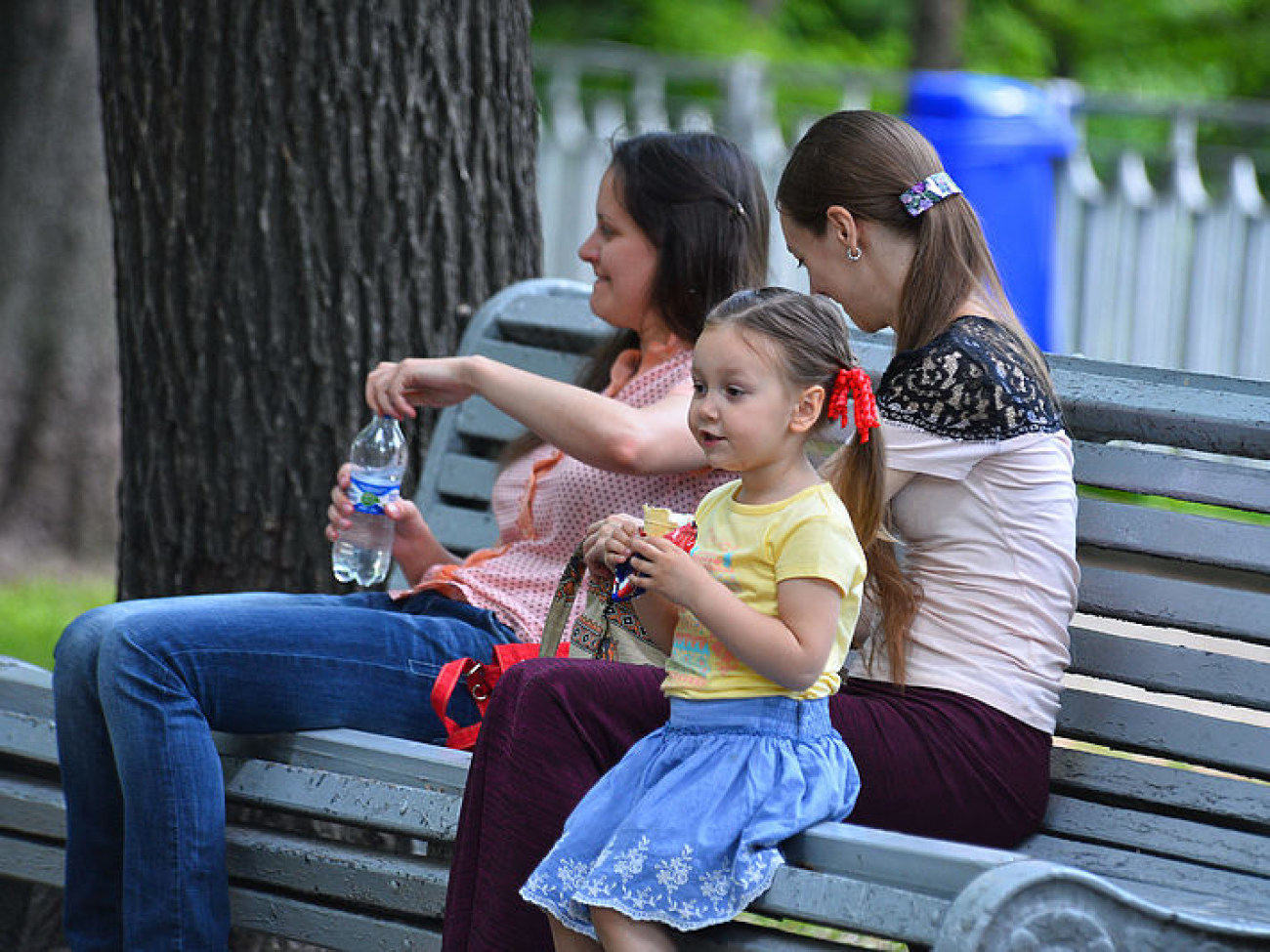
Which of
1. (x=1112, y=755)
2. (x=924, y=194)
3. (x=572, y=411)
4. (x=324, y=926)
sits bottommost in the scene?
(x=324, y=926)

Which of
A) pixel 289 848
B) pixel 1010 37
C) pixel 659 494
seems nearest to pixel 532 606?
pixel 659 494

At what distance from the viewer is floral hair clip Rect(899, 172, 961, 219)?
2.76m

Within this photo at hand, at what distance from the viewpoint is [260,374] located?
3.96m

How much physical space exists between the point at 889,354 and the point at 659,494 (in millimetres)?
524

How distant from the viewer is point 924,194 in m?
2.76

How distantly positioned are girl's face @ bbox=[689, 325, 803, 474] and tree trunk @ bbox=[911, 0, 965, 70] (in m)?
10.9

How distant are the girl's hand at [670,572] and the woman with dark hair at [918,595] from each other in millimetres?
174

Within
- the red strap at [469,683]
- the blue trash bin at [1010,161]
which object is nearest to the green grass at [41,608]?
the red strap at [469,683]

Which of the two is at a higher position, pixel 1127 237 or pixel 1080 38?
pixel 1080 38

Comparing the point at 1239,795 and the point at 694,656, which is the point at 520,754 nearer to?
the point at 694,656

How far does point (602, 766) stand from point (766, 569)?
1.21ft

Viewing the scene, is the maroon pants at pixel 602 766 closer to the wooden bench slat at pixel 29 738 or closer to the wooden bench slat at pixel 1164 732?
the wooden bench slat at pixel 1164 732

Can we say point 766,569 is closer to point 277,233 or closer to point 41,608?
point 277,233

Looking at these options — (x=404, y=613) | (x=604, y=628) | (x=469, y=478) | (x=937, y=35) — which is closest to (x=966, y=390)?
(x=604, y=628)
